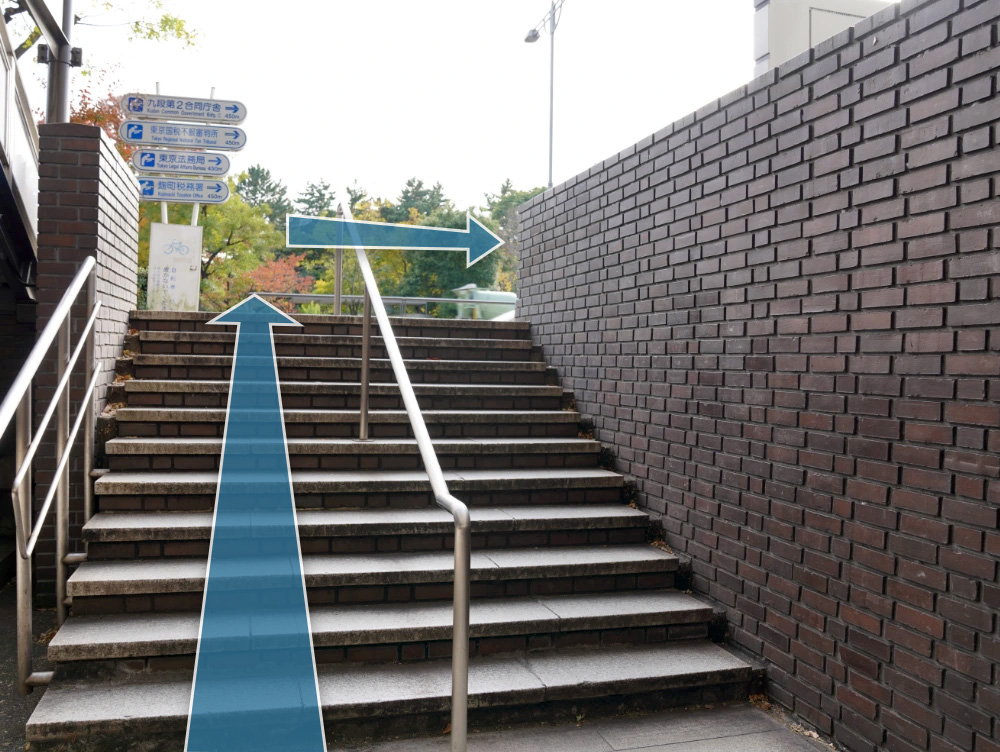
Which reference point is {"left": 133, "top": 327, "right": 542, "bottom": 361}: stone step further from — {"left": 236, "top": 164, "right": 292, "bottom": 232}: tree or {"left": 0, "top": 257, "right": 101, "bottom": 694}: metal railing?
{"left": 236, "top": 164, "right": 292, "bottom": 232}: tree

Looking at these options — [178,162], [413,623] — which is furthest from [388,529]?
[178,162]

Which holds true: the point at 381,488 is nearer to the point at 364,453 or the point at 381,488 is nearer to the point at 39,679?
the point at 364,453

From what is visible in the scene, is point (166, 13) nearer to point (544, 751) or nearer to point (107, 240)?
point (107, 240)

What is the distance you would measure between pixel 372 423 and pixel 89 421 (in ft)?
4.79

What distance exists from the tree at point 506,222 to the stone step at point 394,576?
80.7ft

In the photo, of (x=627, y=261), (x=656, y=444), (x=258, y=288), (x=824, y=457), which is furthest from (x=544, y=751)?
(x=258, y=288)

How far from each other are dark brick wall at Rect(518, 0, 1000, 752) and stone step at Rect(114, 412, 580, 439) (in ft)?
2.60

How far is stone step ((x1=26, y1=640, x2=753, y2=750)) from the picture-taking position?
8.50ft

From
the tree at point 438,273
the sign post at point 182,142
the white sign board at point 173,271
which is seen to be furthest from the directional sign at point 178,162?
the tree at point 438,273

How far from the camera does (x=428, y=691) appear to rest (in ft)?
9.36

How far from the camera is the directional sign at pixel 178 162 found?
8734mm

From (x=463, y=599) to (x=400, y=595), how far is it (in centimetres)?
125

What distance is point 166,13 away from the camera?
11320mm

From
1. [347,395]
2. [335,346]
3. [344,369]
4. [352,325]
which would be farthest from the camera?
[352,325]
